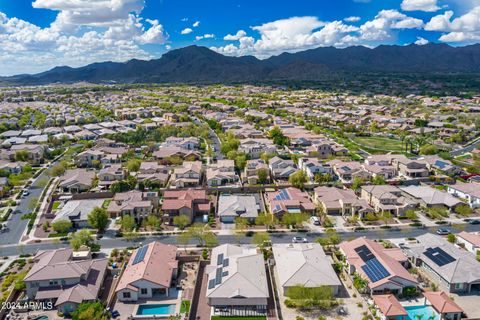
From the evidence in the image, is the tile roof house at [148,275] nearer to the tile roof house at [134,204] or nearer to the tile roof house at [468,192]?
the tile roof house at [134,204]

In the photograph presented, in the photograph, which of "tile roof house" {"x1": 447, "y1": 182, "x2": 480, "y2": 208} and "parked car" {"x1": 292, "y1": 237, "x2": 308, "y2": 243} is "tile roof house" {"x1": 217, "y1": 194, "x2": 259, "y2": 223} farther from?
"tile roof house" {"x1": 447, "y1": 182, "x2": 480, "y2": 208}

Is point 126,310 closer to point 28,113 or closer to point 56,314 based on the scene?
point 56,314

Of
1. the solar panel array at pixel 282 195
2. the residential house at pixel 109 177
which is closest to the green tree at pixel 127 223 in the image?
the residential house at pixel 109 177

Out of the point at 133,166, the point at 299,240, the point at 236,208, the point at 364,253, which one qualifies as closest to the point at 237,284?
the point at 299,240

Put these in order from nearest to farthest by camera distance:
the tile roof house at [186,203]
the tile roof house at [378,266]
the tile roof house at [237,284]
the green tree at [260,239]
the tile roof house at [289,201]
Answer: the tile roof house at [237,284], the tile roof house at [378,266], the green tree at [260,239], the tile roof house at [186,203], the tile roof house at [289,201]

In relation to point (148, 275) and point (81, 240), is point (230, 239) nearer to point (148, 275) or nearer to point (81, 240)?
point (148, 275)

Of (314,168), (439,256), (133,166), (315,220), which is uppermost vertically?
(133,166)

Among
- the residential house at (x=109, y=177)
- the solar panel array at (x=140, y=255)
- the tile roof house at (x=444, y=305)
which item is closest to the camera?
the tile roof house at (x=444, y=305)
